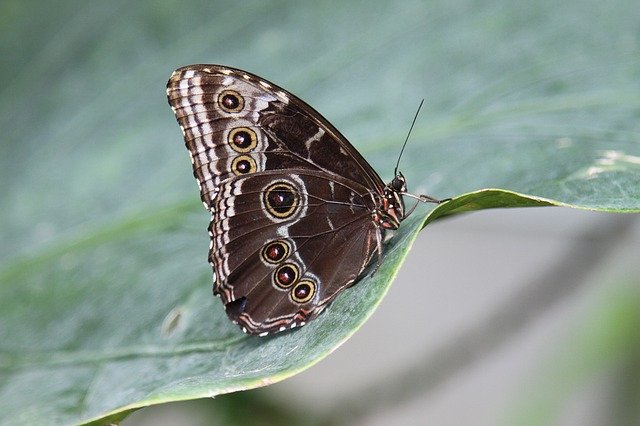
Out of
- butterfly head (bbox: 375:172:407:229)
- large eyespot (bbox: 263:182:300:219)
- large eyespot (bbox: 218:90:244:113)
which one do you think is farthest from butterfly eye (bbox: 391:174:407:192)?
large eyespot (bbox: 218:90:244:113)

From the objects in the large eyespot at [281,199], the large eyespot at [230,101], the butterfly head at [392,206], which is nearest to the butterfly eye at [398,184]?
the butterfly head at [392,206]

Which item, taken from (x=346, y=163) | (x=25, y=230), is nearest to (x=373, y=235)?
(x=346, y=163)

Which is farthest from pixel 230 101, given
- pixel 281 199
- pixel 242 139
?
pixel 281 199

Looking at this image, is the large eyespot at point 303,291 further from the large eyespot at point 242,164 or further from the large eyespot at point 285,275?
the large eyespot at point 242,164

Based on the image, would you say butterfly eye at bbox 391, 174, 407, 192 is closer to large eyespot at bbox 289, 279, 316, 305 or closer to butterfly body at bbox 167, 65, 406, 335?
butterfly body at bbox 167, 65, 406, 335

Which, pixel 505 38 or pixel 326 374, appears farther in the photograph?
pixel 326 374

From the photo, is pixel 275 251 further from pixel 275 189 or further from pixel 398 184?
pixel 398 184

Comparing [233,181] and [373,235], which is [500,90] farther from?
[233,181]
